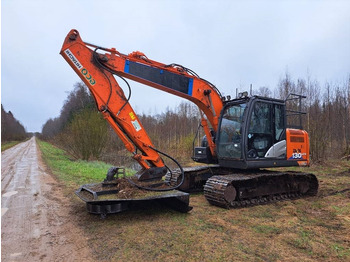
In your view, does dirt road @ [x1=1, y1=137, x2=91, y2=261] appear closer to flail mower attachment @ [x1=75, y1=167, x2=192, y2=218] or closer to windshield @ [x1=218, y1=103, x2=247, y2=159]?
flail mower attachment @ [x1=75, y1=167, x2=192, y2=218]

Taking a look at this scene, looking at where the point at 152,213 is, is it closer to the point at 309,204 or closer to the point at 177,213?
the point at 177,213

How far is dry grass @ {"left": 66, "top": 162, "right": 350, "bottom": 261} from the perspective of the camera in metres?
3.54

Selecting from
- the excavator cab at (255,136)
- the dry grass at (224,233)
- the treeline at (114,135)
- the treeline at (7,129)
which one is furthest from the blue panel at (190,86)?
the treeline at (7,129)

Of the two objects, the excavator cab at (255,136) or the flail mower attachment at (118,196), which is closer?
the flail mower attachment at (118,196)

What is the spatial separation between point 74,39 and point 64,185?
5145mm

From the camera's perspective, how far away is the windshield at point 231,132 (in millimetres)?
6225

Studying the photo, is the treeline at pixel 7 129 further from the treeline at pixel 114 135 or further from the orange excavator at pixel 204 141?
the orange excavator at pixel 204 141

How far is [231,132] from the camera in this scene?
643 cm

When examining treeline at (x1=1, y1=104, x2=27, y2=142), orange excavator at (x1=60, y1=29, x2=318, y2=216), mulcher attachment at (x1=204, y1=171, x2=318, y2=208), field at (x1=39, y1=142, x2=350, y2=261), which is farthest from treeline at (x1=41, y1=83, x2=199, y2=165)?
treeline at (x1=1, y1=104, x2=27, y2=142)

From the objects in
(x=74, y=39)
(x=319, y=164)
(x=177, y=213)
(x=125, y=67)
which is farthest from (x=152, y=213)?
(x=319, y=164)

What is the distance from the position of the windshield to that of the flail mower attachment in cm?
181

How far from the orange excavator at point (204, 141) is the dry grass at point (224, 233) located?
0.34m

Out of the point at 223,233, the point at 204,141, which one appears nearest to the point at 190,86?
the point at 204,141

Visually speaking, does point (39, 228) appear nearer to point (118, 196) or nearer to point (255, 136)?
point (118, 196)
